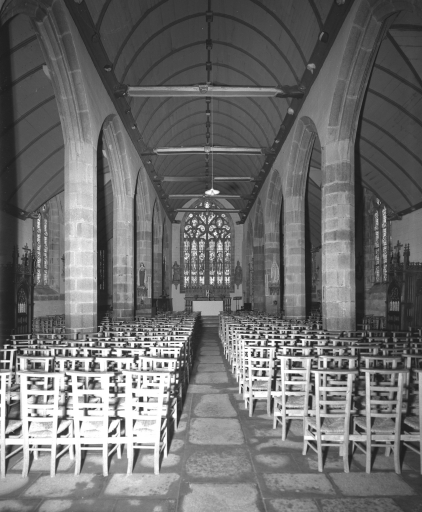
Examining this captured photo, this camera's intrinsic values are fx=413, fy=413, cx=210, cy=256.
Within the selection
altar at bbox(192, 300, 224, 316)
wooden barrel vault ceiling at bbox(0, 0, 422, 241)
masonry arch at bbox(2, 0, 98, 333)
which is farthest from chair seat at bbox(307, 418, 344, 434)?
altar at bbox(192, 300, 224, 316)

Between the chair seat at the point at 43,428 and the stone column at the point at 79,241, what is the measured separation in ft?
20.1

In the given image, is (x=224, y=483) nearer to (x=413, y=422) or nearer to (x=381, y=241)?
(x=413, y=422)

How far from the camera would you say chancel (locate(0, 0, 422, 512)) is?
12.4 feet

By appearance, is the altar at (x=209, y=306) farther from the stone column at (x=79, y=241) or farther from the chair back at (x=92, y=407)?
the chair back at (x=92, y=407)

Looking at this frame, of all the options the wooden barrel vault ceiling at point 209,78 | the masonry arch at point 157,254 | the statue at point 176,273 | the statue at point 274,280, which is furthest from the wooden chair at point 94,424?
the statue at point 176,273

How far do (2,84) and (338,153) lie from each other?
30.0 ft

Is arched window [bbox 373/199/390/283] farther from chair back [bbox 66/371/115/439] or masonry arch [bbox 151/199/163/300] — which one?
chair back [bbox 66/371/115/439]

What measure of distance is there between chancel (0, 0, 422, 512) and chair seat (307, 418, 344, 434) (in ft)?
0.06

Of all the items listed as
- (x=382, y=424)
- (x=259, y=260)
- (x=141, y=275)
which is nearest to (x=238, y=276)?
(x=259, y=260)

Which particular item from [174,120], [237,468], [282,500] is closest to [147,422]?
[237,468]

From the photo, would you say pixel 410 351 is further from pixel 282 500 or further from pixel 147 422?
pixel 147 422

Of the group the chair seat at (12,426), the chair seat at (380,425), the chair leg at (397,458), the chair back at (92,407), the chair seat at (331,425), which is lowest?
the chair leg at (397,458)

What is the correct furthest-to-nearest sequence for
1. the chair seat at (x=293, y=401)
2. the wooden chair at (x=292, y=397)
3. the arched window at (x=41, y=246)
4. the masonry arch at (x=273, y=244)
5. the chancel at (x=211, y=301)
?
the arched window at (x=41, y=246) < the masonry arch at (x=273, y=244) < the chair seat at (x=293, y=401) < the wooden chair at (x=292, y=397) < the chancel at (x=211, y=301)

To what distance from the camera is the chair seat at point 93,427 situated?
3841 millimetres
